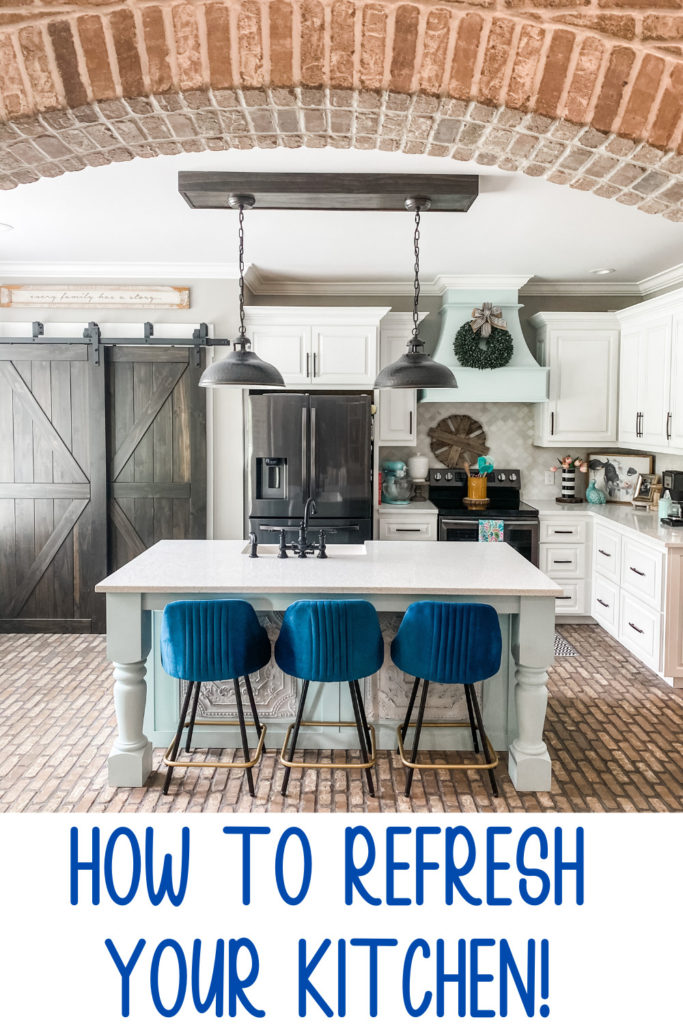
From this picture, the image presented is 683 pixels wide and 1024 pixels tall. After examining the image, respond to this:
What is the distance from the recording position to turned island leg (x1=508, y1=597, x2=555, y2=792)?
9.39 ft

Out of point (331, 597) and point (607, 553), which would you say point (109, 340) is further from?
point (607, 553)

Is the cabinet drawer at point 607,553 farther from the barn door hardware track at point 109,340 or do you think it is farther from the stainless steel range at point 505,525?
the barn door hardware track at point 109,340

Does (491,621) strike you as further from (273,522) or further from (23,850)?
(273,522)

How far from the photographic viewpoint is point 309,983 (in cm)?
107

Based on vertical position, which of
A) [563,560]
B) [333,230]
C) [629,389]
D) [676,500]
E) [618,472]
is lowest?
[563,560]

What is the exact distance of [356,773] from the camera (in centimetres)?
309

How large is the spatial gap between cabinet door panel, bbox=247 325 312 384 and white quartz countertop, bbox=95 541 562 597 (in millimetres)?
1894

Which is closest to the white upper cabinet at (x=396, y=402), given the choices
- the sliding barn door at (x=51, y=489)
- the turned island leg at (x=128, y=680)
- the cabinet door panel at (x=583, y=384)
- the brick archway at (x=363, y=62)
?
the cabinet door panel at (x=583, y=384)

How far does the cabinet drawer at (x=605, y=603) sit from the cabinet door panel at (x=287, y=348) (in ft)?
8.45

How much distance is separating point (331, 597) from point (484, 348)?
295cm

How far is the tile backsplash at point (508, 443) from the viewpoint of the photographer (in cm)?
582

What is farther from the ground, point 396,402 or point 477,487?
point 396,402

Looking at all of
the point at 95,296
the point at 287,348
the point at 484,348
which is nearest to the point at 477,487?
the point at 484,348

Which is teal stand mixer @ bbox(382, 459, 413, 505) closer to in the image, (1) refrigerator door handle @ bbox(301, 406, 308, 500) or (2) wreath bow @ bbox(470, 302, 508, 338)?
(1) refrigerator door handle @ bbox(301, 406, 308, 500)
